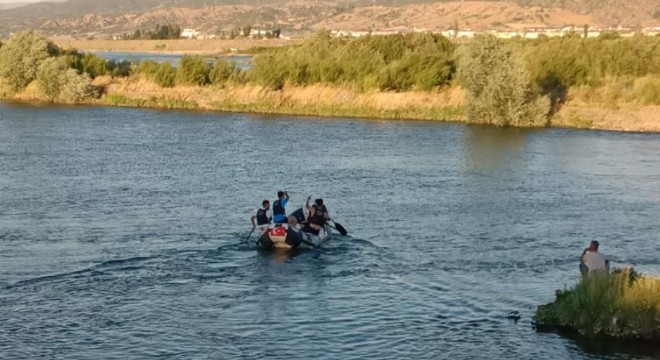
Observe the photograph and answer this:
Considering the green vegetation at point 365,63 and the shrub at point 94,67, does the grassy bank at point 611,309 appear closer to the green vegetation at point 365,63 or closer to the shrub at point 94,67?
the green vegetation at point 365,63

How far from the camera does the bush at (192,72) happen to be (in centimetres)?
9281

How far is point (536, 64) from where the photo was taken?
81.1 meters


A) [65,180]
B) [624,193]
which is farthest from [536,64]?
[65,180]

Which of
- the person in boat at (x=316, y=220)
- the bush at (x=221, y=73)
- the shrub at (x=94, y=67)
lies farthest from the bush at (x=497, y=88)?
the person in boat at (x=316, y=220)

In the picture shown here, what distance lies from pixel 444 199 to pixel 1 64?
63344mm

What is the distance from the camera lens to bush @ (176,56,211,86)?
305ft

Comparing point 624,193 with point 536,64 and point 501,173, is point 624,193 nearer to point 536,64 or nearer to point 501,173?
point 501,173

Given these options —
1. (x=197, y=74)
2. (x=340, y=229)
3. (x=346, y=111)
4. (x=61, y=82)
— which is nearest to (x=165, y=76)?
(x=197, y=74)

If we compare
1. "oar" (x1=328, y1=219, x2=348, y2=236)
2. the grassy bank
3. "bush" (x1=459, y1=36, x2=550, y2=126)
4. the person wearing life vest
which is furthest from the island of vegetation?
the grassy bank

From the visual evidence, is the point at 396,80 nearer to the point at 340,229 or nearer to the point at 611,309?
the point at 340,229

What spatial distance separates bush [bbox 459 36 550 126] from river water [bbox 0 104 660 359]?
1007 cm

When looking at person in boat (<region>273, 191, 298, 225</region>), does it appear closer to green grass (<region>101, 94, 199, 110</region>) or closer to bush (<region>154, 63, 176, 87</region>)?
green grass (<region>101, 94, 199, 110</region>)

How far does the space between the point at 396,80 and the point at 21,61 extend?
35268 mm

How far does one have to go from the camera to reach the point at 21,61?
95.1m
